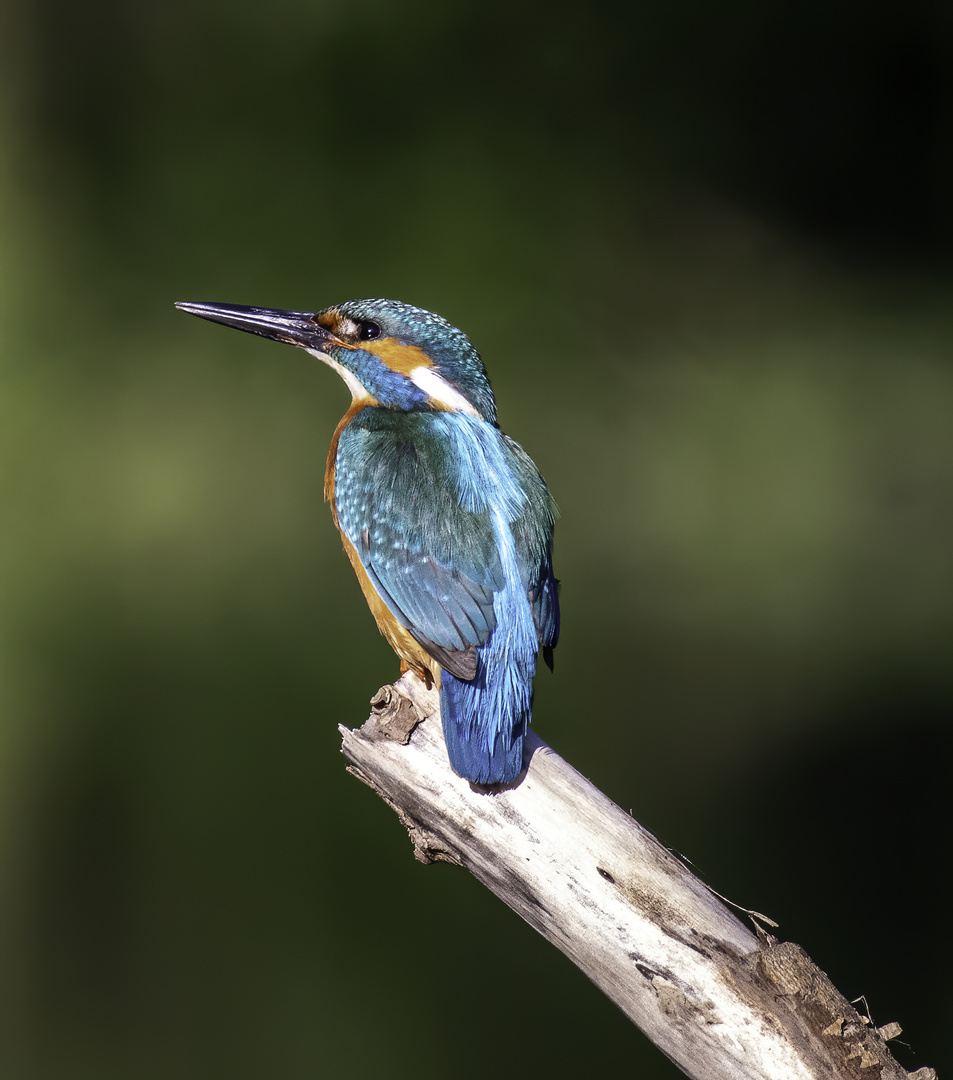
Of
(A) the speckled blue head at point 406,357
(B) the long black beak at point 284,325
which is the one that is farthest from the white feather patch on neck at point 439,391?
(B) the long black beak at point 284,325

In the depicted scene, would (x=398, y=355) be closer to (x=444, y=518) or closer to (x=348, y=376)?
(x=348, y=376)

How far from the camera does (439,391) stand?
1.47 meters

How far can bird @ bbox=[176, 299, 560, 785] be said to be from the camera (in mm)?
1224

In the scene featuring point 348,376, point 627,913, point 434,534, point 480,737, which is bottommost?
point 627,913

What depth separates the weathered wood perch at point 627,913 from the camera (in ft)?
3.44

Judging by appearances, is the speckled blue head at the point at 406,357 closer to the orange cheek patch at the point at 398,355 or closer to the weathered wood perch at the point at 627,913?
the orange cheek patch at the point at 398,355

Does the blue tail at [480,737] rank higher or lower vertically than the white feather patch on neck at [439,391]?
lower

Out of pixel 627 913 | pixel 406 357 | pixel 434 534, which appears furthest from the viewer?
pixel 406 357

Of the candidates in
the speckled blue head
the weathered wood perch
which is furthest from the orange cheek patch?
the weathered wood perch

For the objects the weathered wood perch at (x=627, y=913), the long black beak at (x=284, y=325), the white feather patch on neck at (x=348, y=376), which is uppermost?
the long black beak at (x=284, y=325)

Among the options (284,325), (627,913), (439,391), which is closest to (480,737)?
(627,913)

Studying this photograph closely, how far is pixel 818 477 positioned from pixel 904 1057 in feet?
5.77

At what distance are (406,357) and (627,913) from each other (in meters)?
0.78

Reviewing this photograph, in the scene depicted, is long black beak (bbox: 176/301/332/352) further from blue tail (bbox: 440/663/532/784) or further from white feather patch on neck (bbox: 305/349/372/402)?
blue tail (bbox: 440/663/532/784)
